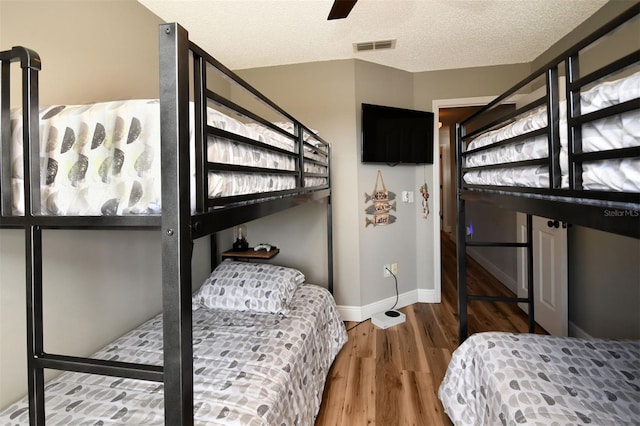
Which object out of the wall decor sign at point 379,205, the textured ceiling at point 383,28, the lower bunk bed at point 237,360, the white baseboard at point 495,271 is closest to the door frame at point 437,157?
the textured ceiling at point 383,28

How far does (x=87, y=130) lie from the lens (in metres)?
0.83

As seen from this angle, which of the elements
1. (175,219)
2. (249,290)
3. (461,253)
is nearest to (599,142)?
(175,219)

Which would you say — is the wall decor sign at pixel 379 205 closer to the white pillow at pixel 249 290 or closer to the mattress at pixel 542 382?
the white pillow at pixel 249 290

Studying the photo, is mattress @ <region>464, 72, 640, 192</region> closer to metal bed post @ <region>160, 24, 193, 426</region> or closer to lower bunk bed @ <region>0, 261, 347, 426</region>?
metal bed post @ <region>160, 24, 193, 426</region>

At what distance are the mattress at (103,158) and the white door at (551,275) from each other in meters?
2.54

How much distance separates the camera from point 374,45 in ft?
8.27

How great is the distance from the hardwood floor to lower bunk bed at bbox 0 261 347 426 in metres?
0.14

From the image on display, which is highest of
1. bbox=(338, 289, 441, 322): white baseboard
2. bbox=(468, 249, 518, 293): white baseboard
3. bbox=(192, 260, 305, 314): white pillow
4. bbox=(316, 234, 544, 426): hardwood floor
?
bbox=(192, 260, 305, 314): white pillow

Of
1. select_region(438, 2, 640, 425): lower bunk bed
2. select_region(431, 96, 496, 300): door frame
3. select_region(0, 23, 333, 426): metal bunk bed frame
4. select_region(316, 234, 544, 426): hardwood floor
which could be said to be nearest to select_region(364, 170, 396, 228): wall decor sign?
select_region(431, 96, 496, 300): door frame

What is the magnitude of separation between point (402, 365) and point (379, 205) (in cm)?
141

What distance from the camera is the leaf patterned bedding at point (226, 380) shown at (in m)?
1.07

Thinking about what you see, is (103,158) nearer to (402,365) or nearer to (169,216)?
(169,216)

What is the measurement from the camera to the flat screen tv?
2.81 m

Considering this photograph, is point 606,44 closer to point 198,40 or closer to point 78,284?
point 198,40
